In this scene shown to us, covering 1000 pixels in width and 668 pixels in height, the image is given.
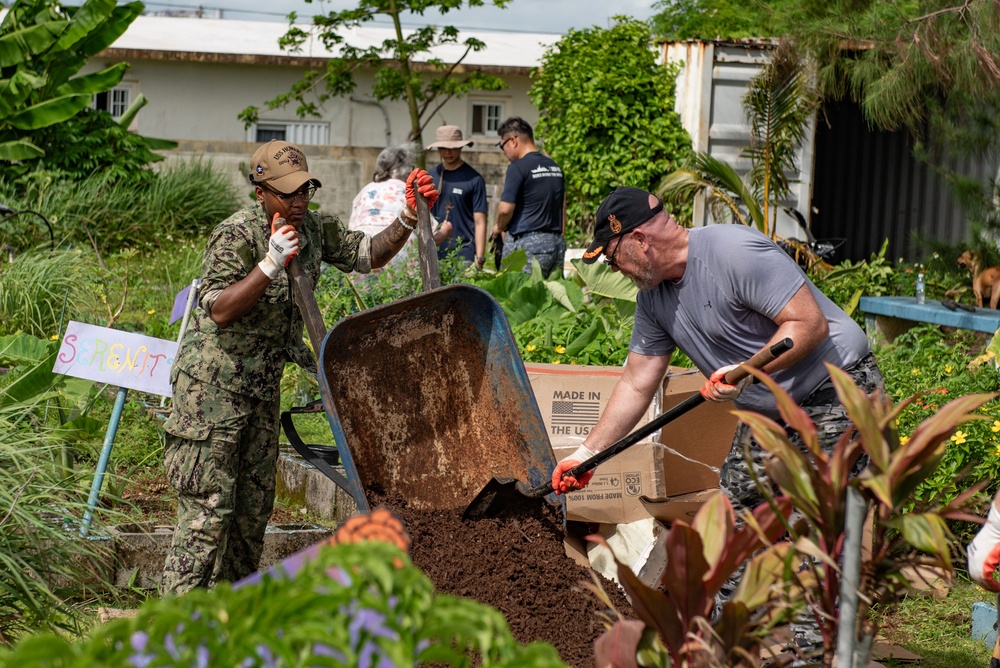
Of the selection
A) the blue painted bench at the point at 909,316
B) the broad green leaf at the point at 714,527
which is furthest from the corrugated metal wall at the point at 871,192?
the broad green leaf at the point at 714,527

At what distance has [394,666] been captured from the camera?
1261mm

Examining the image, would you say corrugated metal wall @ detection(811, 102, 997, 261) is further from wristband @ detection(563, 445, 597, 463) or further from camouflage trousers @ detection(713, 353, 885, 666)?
wristband @ detection(563, 445, 597, 463)

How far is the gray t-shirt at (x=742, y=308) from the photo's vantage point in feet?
11.1

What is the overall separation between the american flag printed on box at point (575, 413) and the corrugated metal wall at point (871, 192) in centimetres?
836

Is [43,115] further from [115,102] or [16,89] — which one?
[115,102]

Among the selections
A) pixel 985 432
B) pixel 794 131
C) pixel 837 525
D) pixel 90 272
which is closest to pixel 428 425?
pixel 837 525

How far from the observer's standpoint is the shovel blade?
11.7 feet

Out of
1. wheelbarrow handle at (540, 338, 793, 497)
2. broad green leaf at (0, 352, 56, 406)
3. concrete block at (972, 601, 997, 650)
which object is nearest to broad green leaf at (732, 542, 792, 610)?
wheelbarrow handle at (540, 338, 793, 497)

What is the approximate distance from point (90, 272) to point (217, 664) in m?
7.30

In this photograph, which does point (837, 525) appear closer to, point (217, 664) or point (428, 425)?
Result: point (217, 664)

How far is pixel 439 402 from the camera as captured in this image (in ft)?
12.7

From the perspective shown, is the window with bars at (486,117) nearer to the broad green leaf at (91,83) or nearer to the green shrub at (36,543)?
the broad green leaf at (91,83)

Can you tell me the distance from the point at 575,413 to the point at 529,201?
3322 mm

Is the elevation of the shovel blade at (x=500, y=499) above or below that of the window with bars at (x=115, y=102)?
below
